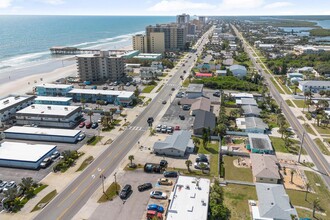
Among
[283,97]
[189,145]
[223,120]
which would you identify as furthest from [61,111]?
[283,97]

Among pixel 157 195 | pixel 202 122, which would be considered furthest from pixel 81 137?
pixel 202 122

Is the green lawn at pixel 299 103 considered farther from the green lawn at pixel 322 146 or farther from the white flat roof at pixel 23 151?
the white flat roof at pixel 23 151

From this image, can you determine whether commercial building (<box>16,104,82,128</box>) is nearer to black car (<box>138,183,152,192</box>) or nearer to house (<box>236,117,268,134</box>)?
black car (<box>138,183,152,192</box>)

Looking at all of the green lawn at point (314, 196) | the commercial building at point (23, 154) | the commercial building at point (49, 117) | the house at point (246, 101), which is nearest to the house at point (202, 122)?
A: the house at point (246, 101)

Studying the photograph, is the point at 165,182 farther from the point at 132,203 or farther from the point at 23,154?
the point at 23,154

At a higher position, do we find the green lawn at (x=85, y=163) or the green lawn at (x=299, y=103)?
the green lawn at (x=299, y=103)

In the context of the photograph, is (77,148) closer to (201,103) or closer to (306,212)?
(201,103)
